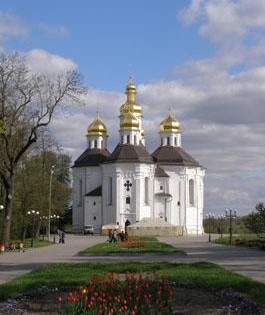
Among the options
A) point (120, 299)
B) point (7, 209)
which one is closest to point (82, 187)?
point (7, 209)

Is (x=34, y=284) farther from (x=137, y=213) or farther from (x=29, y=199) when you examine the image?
(x=137, y=213)

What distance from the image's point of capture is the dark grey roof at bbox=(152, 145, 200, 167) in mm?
91688

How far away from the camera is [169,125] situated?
96312mm

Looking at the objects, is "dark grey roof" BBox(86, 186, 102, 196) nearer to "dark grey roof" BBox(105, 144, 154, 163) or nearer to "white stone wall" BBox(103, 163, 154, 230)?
"white stone wall" BBox(103, 163, 154, 230)

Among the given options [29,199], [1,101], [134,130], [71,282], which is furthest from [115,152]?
[71,282]

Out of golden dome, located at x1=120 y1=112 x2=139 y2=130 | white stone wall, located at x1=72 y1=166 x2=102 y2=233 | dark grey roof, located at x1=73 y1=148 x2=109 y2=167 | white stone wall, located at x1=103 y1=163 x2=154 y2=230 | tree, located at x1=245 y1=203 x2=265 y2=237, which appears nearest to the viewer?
tree, located at x1=245 y1=203 x2=265 y2=237

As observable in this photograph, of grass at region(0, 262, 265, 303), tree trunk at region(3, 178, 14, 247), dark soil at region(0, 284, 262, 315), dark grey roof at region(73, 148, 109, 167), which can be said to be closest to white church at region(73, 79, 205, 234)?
dark grey roof at region(73, 148, 109, 167)

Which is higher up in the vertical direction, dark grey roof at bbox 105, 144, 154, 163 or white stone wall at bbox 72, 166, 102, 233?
dark grey roof at bbox 105, 144, 154, 163

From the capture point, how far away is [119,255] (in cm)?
3334

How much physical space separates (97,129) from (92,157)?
539 cm

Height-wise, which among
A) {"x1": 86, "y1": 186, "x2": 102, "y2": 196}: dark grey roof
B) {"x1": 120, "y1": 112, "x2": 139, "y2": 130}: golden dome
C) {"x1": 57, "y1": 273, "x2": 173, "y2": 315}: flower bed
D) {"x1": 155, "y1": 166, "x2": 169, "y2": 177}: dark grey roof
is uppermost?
{"x1": 120, "y1": 112, "x2": 139, "y2": 130}: golden dome

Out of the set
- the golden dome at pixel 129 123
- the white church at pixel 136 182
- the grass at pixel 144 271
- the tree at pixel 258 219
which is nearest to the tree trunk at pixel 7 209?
the tree at pixel 258 219

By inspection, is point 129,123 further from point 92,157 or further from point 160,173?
point 92,157

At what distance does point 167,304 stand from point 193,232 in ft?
261
